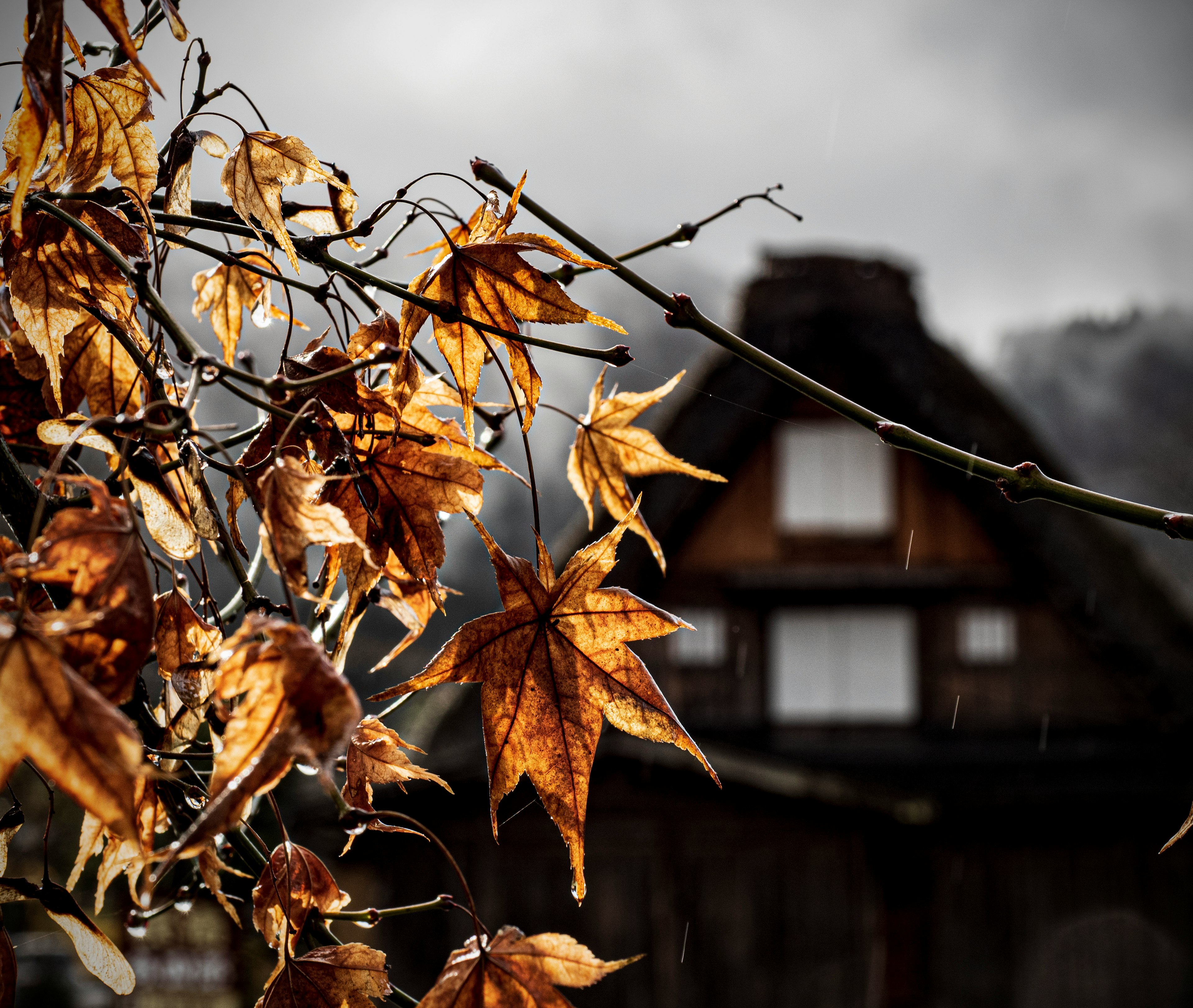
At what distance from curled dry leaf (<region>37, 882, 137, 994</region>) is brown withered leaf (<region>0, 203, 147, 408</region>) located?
0.29 m

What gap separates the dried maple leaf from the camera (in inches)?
23.5

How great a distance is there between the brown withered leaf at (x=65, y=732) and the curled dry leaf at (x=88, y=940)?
0.96ft

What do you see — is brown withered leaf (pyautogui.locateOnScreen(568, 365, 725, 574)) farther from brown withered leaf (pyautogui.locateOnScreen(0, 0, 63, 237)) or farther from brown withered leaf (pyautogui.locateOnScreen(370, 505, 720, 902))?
brown withered leaf (pyautogui.locateOnScreen(0, 0, 63, 237))

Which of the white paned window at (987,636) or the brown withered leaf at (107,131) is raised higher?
the brown withered leaf at (107,131)

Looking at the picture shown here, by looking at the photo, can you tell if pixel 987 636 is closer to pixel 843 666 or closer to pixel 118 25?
pixel 843 666

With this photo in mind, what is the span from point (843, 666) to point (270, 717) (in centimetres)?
683

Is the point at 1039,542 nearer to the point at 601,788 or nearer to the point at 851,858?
the point at 851,858

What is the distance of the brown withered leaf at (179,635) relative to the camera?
567mm

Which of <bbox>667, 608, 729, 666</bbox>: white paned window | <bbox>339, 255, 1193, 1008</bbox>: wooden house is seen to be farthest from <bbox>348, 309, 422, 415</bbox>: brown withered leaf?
<bbox>667, 608, 729, 666</bbox>: white paned window

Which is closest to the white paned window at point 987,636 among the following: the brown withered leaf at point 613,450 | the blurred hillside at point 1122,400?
the brown withered leaf at point 613,450

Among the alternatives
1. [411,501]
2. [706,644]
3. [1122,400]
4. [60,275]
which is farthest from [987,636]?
[1122,400]

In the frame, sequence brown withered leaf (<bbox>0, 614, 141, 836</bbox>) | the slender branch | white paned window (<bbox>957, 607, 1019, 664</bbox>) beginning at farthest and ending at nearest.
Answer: white paned window (<bbox>957, 607, 1019, 664</bbox>) < the slender branch < brown withered leaf (<bbox>0, 614, 141, 836</bbox>)

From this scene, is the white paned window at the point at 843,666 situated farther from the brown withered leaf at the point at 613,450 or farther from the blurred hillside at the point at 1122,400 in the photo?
the blurred hillside at the point at 1122,400

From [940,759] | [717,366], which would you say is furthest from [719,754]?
[717,366]
